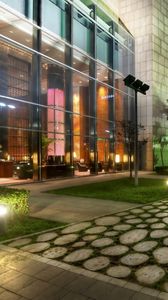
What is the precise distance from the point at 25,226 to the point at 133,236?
2.59m

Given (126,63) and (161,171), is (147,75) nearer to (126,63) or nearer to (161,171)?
(126,63)

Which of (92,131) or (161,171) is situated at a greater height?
(92,131)

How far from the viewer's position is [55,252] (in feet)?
18.7

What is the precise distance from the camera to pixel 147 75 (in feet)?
99.1

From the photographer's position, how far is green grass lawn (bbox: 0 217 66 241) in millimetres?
6847

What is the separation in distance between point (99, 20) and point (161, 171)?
13.1 meters

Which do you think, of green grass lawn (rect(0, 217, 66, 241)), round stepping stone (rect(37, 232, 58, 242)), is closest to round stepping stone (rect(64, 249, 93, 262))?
round stepping stone (rect(37, 232, 58, 242))

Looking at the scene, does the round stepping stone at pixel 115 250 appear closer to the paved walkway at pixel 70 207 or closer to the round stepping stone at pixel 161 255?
the round stepping stone at pixel 161 255

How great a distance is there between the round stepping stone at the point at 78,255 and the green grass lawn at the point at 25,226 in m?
1.67

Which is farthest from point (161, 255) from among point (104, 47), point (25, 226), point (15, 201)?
point (104, 47)

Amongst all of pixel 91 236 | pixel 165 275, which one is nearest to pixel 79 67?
pixel 91 236

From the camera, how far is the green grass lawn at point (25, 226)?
6.85 m

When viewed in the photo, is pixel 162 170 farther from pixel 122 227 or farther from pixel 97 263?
pixel 97 263

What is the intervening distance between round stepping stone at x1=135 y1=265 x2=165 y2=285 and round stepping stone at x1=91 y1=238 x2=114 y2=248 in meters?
1.30
